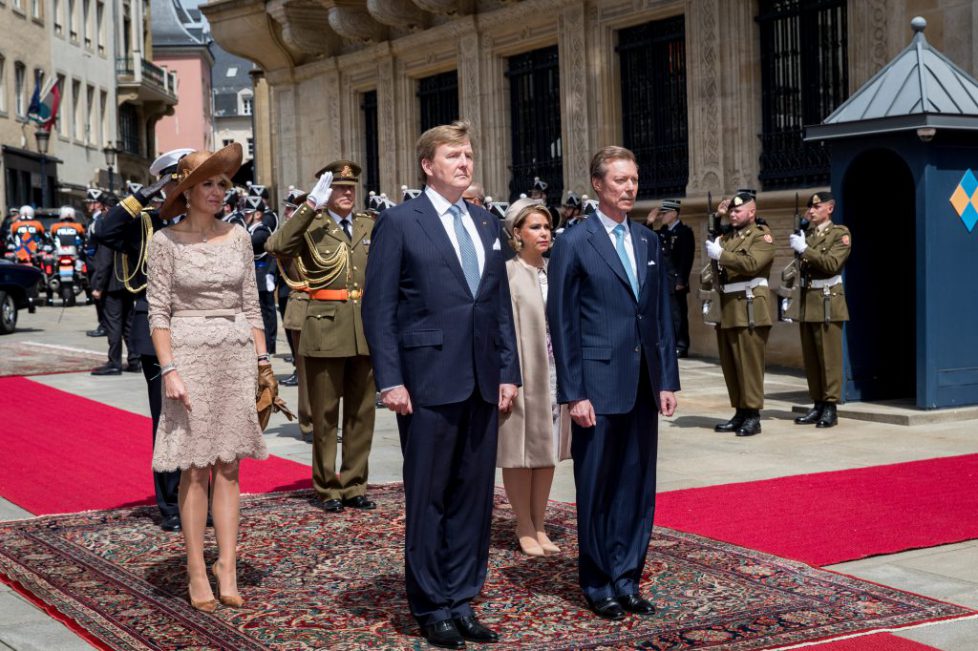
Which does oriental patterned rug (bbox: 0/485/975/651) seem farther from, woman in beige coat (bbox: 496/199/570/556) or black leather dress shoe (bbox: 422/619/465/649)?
woman in beige coat (bbox: 496/199/570/556)

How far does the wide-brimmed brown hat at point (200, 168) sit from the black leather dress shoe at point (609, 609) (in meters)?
2.50

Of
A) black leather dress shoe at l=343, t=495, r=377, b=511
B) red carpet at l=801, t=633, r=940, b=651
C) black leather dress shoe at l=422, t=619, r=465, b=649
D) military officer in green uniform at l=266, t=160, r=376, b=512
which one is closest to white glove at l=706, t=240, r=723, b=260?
military officer in green uniform at l=266, t=160, r=376, b=512

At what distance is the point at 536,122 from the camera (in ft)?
64.0

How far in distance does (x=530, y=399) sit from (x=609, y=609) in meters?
1.80

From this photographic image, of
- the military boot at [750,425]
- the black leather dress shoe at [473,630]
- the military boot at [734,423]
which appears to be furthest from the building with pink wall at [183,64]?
the black leather dress shoe at [473,630]

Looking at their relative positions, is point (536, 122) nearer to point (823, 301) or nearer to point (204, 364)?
point (823, 301)

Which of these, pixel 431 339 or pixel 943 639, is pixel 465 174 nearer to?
pixel 431 339

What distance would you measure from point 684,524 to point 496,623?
82.5 inches

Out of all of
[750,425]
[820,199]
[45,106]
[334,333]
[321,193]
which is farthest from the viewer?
[45,106]

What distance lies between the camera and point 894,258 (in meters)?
12.2

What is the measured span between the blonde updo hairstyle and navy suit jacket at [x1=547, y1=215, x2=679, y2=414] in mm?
1333

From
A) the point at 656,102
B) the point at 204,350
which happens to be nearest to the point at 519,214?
the point at 204,350

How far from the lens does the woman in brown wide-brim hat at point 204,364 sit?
20.6 ft

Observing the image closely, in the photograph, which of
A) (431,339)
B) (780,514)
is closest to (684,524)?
(780,514)
